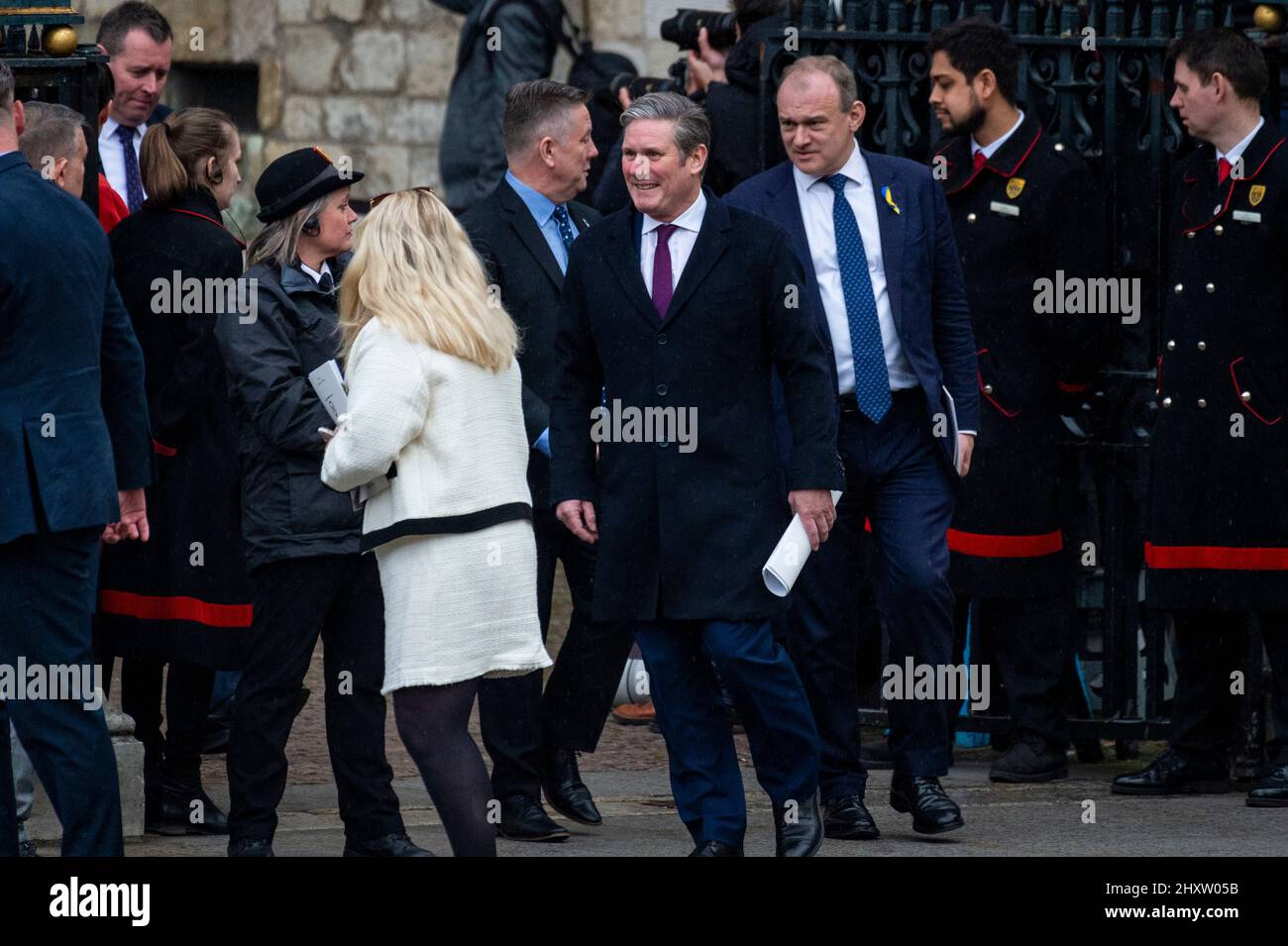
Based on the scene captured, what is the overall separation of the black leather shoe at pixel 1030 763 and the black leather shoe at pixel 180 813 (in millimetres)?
2389

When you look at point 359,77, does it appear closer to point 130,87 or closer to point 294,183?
point 130,87

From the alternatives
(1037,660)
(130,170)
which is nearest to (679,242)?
(1037,660)

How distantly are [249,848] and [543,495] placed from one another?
54.0 inches

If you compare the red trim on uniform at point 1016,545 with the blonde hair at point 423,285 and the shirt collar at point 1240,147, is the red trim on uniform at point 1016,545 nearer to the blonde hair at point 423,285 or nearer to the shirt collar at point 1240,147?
the shirt collar at point 1240,147

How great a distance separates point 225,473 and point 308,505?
897mm

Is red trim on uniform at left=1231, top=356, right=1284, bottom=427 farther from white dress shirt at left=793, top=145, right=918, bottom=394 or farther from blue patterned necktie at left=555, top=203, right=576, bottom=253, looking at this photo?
blue patterned necktie at left=555, top=203, right=576, bottom=253

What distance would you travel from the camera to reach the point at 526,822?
721 cm

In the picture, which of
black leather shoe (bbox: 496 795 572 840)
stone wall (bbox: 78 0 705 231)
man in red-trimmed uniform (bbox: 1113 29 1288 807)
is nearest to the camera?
black leather shoe (bbox: 496 795 572 840)

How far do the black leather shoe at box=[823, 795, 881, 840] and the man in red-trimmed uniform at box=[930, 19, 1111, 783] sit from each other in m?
1.09

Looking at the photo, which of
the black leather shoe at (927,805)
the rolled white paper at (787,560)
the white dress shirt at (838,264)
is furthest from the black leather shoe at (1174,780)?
the rolled white paper at (787,560)

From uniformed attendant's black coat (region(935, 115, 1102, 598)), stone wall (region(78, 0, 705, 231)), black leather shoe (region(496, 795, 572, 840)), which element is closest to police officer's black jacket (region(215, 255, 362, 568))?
black leather shoe (region(496, 795, 572, 840))

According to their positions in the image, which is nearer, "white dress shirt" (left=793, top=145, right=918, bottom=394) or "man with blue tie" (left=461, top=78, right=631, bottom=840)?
"white dress shirt" (left=793, top=145, right=918, bottom=394)

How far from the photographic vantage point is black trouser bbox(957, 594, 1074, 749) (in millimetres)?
8102
